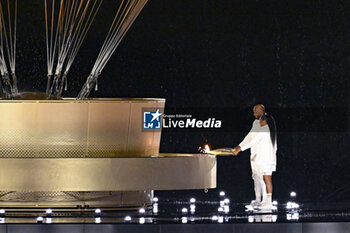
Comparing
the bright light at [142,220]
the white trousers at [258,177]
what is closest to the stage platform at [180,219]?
the bright light at [142,220]

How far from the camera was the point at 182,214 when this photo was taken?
47.0 feet

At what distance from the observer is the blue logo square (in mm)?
14727

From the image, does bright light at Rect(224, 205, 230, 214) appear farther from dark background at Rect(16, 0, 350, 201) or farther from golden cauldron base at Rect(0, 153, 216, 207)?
dark background at Rect(16, 0, 350, 201)

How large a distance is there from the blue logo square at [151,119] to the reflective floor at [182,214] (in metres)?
1.25

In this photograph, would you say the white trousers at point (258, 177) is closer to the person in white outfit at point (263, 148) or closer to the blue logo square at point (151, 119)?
the person in white outfit at point (263, 148)

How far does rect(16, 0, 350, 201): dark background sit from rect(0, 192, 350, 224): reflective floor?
303 cm

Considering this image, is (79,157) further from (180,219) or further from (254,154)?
(254,154)

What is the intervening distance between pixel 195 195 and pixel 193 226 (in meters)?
6.60


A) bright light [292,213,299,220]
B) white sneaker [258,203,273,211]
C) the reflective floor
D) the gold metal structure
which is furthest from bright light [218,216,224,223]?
white sneaker [258,203,273,211]

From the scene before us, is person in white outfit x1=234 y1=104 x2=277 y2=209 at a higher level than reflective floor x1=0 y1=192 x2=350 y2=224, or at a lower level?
higher

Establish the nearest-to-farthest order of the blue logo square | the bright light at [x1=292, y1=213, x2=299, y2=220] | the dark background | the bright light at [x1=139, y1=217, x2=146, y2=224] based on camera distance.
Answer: the bright light at [x1=139, y1=217, x2=146, y2=224] → the bright light at [x1=292, y1=213, x2=299, y2=220] → the blue logo square → the dark background

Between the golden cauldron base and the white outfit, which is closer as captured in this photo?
the golden cauldron base

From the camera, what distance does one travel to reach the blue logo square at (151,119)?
580 inches

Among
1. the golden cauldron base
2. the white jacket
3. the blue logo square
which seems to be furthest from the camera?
the white jacket
